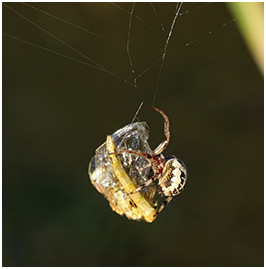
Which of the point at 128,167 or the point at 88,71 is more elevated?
the point at 88,71

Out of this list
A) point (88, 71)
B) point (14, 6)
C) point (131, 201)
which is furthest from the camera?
point (88, 71)

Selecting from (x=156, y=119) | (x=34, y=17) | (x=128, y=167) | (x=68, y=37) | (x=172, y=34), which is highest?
(x=34, y=17)

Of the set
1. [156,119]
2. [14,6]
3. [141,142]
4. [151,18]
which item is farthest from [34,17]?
[141,142]

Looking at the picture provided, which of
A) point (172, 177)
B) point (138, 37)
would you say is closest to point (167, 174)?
point (172, 177)

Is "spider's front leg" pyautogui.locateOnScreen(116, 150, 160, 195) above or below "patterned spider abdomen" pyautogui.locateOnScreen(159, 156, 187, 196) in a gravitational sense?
above

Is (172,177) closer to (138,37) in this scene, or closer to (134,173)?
(134,173)

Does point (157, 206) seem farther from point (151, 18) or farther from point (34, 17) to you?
point (34, 17)
